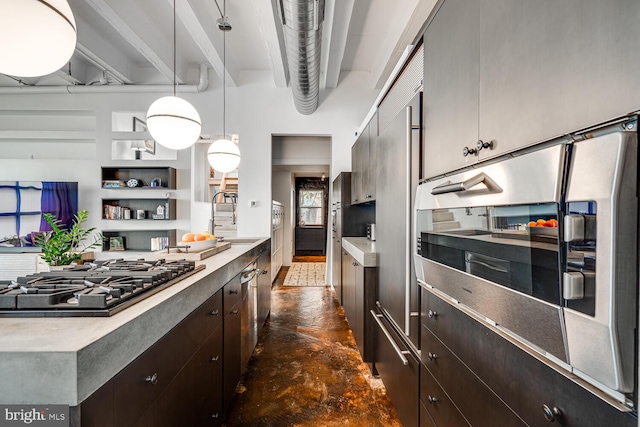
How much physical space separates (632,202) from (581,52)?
0.31m

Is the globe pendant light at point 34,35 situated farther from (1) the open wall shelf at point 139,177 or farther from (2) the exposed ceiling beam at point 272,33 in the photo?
(1) the open wall shelf at point 139,177

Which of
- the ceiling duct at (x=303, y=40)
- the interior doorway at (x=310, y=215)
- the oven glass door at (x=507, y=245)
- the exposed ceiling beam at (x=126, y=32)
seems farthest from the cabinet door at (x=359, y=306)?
the interior doorway at (x=310, y=215)

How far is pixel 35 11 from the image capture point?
41.5 inches

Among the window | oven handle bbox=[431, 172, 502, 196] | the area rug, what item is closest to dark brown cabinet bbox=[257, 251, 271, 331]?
the area rug

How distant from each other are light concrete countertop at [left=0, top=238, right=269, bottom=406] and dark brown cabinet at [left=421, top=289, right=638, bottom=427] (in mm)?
1004

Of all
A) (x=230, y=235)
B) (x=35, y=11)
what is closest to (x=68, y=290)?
(x=35, y=11)

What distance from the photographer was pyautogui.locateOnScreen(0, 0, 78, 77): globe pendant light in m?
1.04

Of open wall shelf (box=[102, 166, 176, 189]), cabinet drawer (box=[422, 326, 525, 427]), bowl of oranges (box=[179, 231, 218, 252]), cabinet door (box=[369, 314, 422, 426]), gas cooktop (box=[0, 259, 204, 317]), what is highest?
open wall shelf (box=[102, 166, 176, 189])

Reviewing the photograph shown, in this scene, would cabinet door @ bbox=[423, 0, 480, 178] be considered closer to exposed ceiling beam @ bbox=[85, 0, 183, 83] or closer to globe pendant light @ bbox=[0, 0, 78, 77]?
globe pendant light @ bbox=[0, 0, 78, 77]

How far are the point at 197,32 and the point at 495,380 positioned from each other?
383cm

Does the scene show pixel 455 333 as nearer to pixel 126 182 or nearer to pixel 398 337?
pixel 398 337

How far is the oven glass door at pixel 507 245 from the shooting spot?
0.64 meters

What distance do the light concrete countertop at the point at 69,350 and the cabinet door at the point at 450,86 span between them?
1142 millimetres

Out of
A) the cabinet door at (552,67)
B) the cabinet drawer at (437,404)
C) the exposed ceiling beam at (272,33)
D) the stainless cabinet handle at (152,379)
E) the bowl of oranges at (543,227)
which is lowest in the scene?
the cabinet drawer at (437,404)
